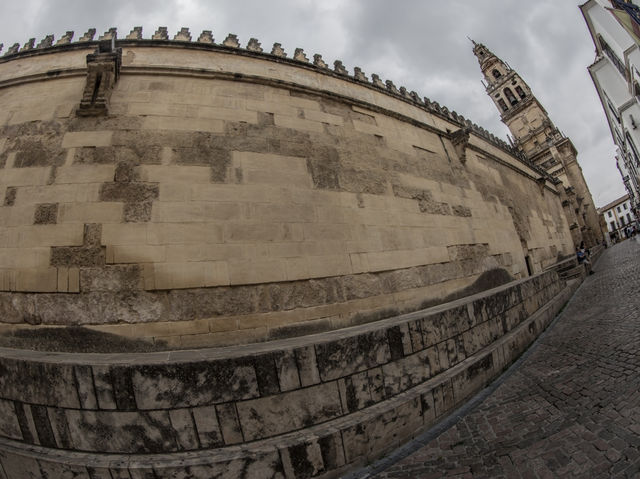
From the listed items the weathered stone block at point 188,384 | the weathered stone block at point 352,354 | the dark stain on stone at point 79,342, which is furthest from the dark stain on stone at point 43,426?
the weathered stone block at point 352,354

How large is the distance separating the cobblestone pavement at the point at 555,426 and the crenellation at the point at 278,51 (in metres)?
7.81

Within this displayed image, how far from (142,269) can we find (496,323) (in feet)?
17.9

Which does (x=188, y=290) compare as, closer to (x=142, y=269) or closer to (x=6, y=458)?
(x=142, y=269)

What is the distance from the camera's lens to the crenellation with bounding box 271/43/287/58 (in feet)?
21.1

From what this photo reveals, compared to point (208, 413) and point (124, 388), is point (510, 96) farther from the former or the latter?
point (124, 388)

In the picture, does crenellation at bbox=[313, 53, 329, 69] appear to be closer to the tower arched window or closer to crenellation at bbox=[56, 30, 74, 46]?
crenellation at bbox=[56, 30, 74, 46]

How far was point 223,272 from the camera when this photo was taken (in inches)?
155

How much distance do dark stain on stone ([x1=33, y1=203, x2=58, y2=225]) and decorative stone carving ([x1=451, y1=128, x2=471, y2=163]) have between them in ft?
32.4

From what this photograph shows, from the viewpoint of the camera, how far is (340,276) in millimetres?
4574

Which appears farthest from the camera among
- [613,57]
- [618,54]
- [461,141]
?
[613,57]

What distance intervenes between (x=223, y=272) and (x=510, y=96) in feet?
160

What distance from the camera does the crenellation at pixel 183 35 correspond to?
5.89 m

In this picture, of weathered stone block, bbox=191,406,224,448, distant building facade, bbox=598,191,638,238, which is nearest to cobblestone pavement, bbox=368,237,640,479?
weathered stone block, bbox=191,406,224,448

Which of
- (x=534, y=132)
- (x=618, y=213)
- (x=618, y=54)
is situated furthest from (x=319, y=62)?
(x=618, y=213)
